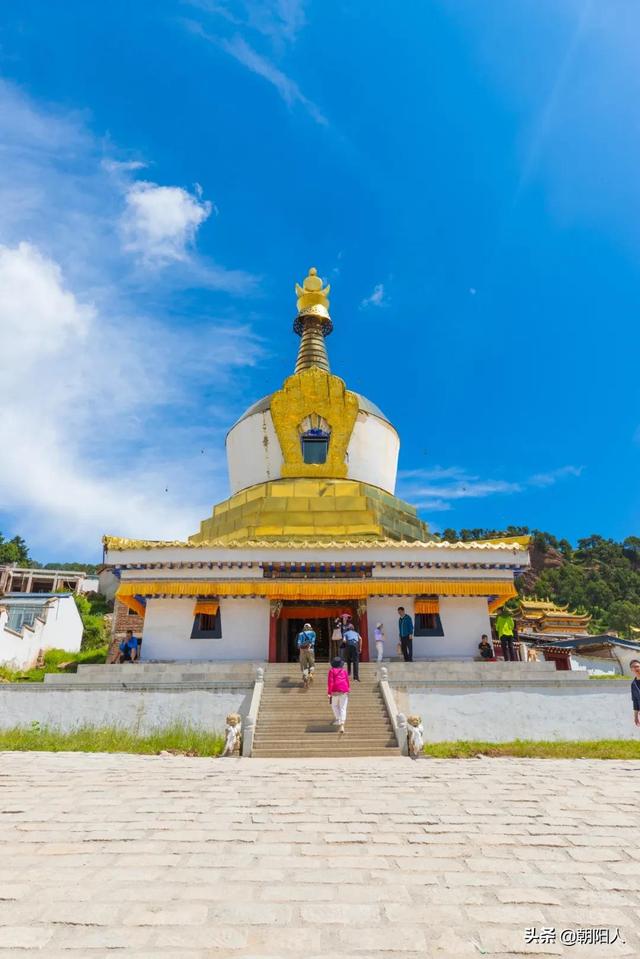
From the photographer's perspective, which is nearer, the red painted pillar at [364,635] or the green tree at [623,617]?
the red painted pillar at [364,635]

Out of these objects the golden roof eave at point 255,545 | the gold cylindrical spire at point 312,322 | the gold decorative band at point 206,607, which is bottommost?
the gold decorative band at point 206,607

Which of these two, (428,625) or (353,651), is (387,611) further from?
(353,651)

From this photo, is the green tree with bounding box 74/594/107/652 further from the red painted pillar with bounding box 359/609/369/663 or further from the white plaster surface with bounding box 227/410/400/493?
the red painted pillar with bounding box 359/609/369/663

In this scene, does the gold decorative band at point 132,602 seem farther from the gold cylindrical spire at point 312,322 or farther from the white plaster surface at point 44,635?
the gold cylindrical spire at point 312,322

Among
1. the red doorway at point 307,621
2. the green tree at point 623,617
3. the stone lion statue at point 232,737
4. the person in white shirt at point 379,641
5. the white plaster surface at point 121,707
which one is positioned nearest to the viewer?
the stone lion statue at point 232,737

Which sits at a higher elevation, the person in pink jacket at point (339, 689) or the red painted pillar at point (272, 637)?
the red painted pillar at point (272, 637)

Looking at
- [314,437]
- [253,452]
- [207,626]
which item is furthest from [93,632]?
[207,626]

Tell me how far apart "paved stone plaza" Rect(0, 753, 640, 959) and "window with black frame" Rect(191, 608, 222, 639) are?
8253 millimetres

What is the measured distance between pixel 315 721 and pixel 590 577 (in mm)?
80551

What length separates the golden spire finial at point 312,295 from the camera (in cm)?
2556

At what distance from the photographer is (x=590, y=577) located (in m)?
80.8

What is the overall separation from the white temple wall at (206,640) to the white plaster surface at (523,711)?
4.87 m

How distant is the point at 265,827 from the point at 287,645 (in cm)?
1154

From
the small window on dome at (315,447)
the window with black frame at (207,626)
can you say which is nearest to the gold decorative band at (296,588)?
the window with black frame at (207,626)
